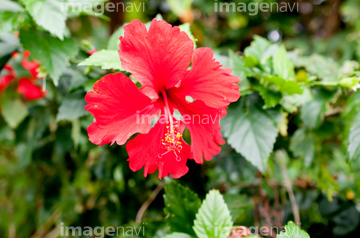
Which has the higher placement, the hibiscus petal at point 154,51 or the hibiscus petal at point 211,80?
the hibiscus petal at point 154,51

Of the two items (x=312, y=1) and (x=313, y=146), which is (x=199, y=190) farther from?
(x=312, y=1)

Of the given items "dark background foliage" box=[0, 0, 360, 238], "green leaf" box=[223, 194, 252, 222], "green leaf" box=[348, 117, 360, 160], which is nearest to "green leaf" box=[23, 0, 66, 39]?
"dark background foliage" box=[0, 0, 360, 238]

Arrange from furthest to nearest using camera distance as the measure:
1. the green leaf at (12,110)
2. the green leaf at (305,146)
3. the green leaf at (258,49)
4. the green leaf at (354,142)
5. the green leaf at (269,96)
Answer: the green leaf at (12,110), the green leaf at (305,146), the green leaf at (258,49), the green leaf at (269,96), the green leaf at (354,142)

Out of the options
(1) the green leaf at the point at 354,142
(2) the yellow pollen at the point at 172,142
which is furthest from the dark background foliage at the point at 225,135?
(2) the yellow pollen at the point at 172,142

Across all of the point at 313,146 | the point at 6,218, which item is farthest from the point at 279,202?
the point at 6,218

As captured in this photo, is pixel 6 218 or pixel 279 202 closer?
pixel 279 202

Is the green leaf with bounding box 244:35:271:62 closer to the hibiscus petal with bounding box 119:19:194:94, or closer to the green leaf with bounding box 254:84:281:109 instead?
the green leaf with bounding box 254:84:281:109

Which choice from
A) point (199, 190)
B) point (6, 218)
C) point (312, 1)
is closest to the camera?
point (199, 190)

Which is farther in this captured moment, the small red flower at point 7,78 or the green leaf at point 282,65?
the small red flower at point 7,78

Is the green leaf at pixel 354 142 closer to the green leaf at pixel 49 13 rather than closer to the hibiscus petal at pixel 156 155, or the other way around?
the hibiscus petal at pixel 156 155
